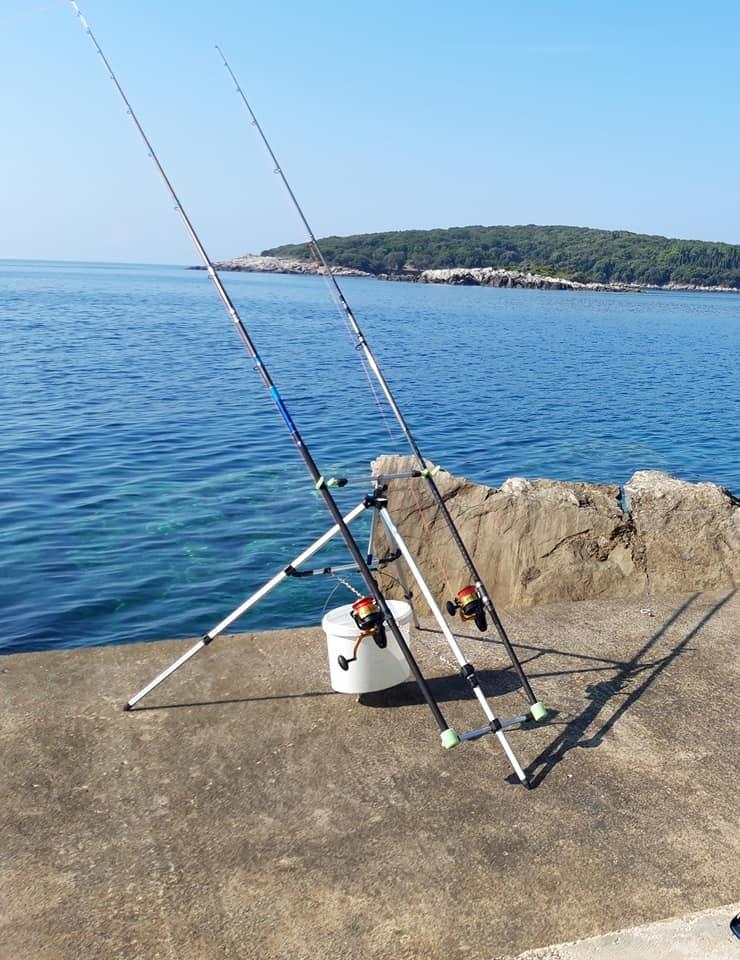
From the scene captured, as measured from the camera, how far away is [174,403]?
75.5 feet

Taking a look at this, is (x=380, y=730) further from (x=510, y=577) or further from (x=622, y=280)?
(x=622, y=280)

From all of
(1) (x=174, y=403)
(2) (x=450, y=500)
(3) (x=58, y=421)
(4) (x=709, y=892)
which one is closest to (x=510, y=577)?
(2) (x=450, y=500)

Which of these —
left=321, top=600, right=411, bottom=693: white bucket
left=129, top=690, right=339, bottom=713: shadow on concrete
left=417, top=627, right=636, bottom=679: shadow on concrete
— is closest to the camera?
left=321, top=600, right=411, bottom=693: white bucket

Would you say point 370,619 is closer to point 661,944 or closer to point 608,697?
point 608,697

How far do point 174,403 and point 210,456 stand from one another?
247 inches

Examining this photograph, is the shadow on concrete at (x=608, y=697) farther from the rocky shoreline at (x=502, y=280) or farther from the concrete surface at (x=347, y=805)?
the rocky shoreline at (x=502, y=280)

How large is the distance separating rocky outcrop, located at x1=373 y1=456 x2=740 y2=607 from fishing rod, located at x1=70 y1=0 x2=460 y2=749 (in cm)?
177

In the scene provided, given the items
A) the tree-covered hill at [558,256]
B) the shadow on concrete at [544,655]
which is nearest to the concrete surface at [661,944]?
the shadow on concrete at [544,655]

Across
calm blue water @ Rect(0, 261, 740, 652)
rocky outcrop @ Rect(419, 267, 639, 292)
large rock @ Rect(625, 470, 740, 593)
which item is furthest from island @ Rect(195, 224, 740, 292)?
large rock @ Rect(625, 470, 740, 593)

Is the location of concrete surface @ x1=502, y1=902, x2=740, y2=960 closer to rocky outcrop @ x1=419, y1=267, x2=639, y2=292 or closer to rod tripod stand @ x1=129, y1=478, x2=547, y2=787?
rod tripod stand @ x1=129, y1=478, x2=547, y2=787

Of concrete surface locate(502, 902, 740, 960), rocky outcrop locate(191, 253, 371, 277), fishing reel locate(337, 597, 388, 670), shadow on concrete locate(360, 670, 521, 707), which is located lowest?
concrete surface locate(502, 902, 740, 960)

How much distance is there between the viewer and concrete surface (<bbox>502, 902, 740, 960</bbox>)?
3.31m

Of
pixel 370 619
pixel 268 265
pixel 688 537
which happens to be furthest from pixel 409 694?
pixel 268 265

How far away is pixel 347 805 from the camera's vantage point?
14.0 ft
